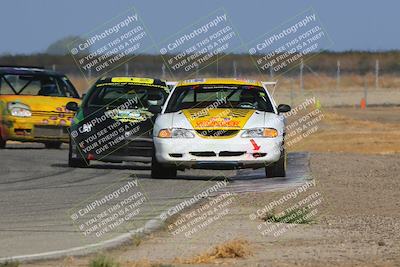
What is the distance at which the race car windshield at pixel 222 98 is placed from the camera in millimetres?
19141

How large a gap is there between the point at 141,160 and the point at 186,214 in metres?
6.65

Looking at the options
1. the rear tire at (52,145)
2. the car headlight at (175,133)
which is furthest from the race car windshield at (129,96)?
the rear tire at (52,145)

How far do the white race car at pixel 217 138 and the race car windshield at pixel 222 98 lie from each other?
0.07ft

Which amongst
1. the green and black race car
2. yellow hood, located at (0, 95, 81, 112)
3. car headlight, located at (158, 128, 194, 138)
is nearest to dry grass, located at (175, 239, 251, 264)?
car headlight, located at (158, 128, 194, 138)

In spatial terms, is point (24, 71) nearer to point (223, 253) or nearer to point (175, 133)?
point (175, 133)

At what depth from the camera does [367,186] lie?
58.2 ft

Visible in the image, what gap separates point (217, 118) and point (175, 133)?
60 cm

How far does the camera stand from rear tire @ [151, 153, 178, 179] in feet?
61.8

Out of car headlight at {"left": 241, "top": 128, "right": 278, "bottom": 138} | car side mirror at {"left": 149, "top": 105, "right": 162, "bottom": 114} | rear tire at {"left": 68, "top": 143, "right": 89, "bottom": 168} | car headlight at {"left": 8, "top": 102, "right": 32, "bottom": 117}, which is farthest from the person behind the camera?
car headlight at {"left": 8, "top": 102, "right": 32, "bottom": 117}

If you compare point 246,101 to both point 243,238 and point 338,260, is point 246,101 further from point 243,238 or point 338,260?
point 338,260

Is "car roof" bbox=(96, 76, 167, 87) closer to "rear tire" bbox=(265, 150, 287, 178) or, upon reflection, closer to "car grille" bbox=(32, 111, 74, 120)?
"car grille" bbox=(32, 111, 74, 120)

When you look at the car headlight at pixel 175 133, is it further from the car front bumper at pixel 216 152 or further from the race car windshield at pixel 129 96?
the race car windshield at pixel 129 96

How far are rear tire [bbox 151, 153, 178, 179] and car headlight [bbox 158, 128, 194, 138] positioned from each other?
0.39m

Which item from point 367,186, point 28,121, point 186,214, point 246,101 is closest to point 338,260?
point 186,214
